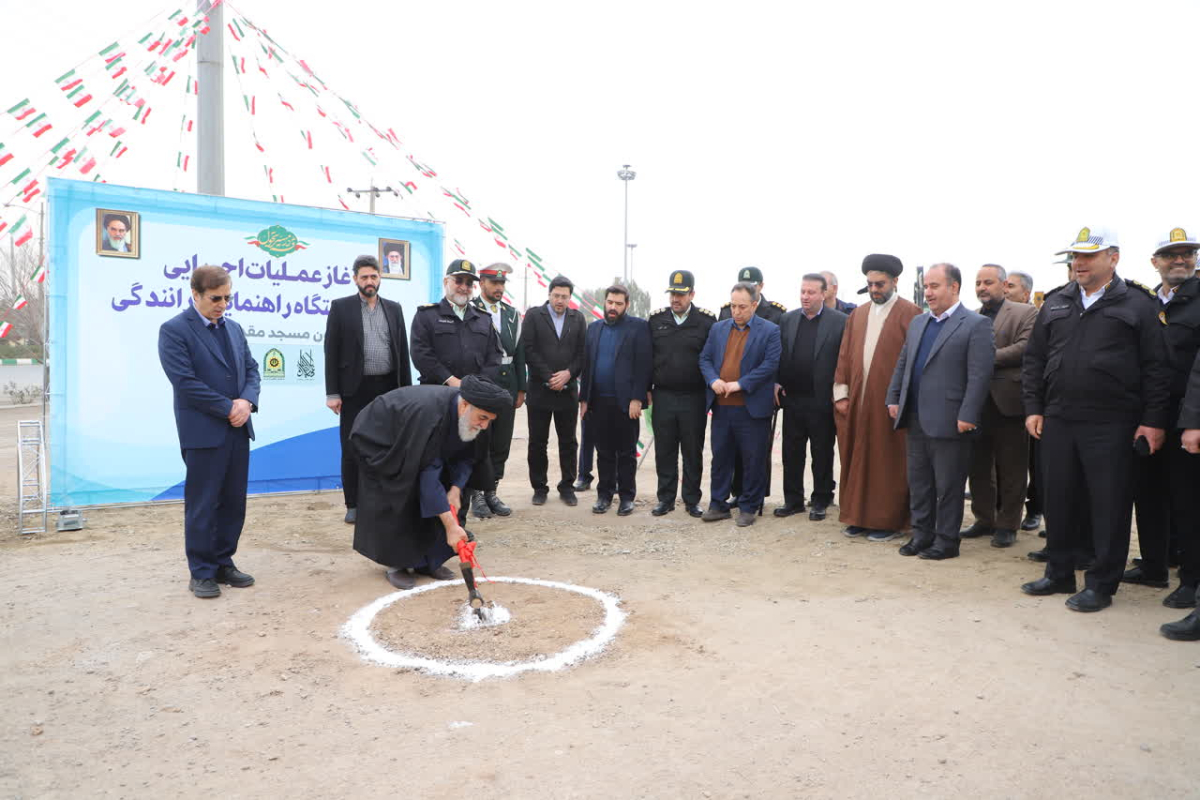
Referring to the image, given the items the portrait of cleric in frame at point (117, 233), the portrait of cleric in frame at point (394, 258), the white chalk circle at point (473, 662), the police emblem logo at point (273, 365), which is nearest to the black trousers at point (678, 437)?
the white chalk circle at point (473, 662)

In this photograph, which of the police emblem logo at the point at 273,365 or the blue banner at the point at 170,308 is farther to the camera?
the police emblem logo at the point at 273,365

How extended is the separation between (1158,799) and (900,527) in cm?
360

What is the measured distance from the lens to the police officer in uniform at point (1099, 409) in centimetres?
429

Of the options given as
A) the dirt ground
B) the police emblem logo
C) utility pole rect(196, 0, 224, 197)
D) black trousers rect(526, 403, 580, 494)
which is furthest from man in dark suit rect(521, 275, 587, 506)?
utility pole rect(196, 0, 224, 197)

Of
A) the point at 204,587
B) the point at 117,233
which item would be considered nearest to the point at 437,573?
the point at 204,587

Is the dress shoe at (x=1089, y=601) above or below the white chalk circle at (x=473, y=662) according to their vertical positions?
above

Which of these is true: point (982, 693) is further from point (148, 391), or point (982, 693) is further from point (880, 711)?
point (148, 391)

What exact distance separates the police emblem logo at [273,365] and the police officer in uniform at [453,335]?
1842 millimetres

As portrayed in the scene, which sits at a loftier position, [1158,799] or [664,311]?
[664,311]

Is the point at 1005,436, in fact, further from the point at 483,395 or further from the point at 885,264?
the point at 483,395

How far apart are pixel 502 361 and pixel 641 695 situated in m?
4.00

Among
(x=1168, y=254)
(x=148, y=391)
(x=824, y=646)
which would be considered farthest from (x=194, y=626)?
(x=1168, y=254)

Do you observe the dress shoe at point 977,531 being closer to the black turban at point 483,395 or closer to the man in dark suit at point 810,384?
the man in dark suit at point 810,384

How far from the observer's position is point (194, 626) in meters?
4.12
